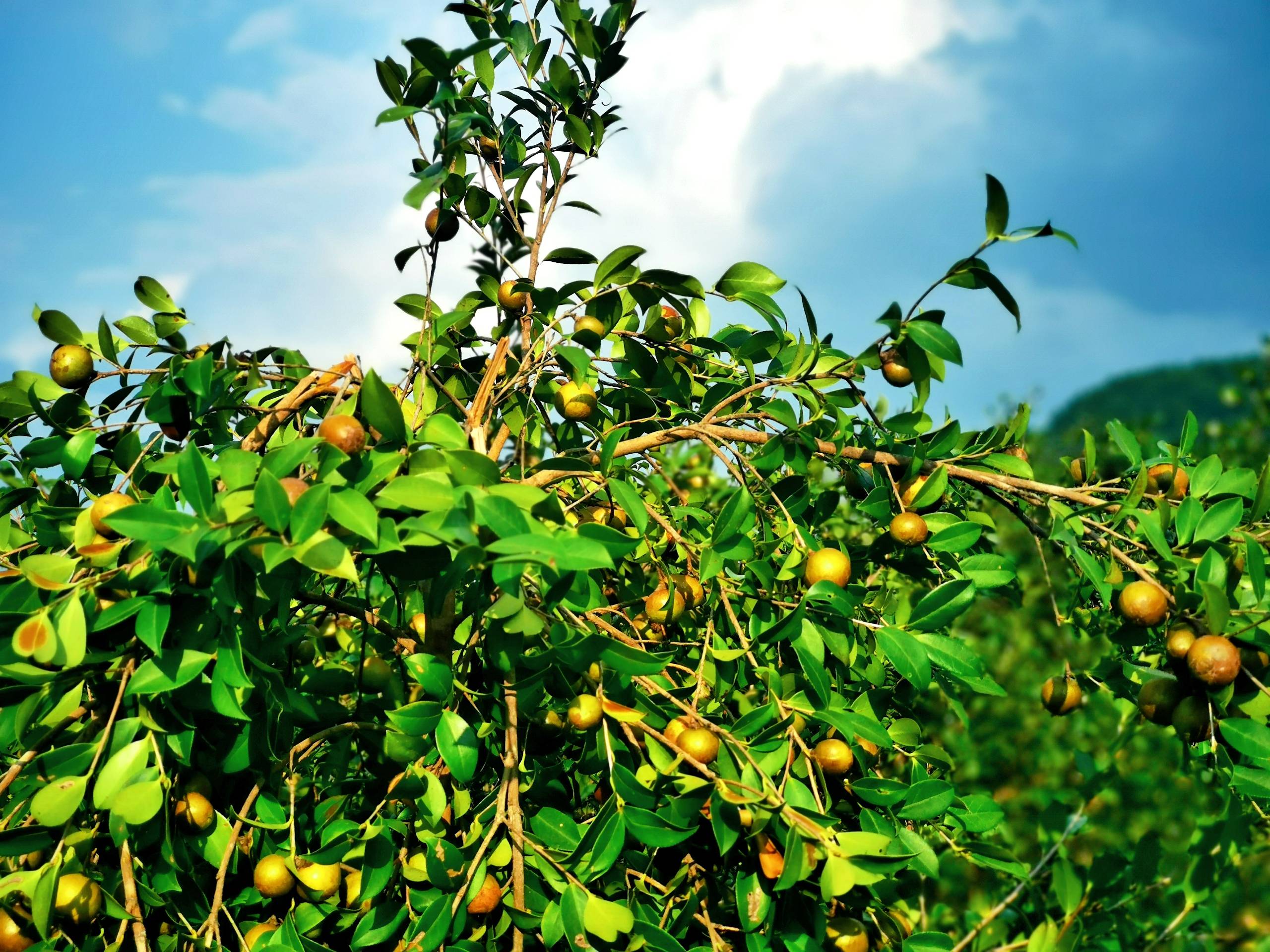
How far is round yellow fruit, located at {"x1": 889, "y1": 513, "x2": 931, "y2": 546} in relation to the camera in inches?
67.4

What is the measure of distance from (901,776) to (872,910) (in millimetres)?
909

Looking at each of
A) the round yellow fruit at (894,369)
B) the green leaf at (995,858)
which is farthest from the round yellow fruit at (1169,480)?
the green leaf at (995,858)

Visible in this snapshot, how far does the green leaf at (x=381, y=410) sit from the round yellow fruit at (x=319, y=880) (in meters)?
0.69

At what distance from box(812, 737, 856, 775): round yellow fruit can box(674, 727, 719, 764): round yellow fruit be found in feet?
0.72

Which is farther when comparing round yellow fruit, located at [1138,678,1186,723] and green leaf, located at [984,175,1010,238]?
round yellow fruit, located at [1138,678,1186,723]

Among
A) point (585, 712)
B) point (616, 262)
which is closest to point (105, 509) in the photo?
point (585, 712)

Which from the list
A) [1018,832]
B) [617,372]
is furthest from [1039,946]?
[1018,832]

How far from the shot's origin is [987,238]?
1.44 meters

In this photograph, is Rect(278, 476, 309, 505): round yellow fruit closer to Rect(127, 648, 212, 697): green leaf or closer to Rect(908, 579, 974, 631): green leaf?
Rect(127, 648, 212, 697): green leaf

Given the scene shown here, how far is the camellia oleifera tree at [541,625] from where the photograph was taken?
1306 millimetres

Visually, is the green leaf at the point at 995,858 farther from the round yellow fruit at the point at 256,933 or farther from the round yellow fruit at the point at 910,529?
the round yellow fruit at the point at 256,933

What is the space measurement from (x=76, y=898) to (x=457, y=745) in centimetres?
60

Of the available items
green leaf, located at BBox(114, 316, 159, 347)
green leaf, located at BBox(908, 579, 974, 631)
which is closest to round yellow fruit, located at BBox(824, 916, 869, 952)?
green leaf, located at BBox(908, 579, 974, 631)

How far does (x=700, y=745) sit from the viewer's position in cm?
150
